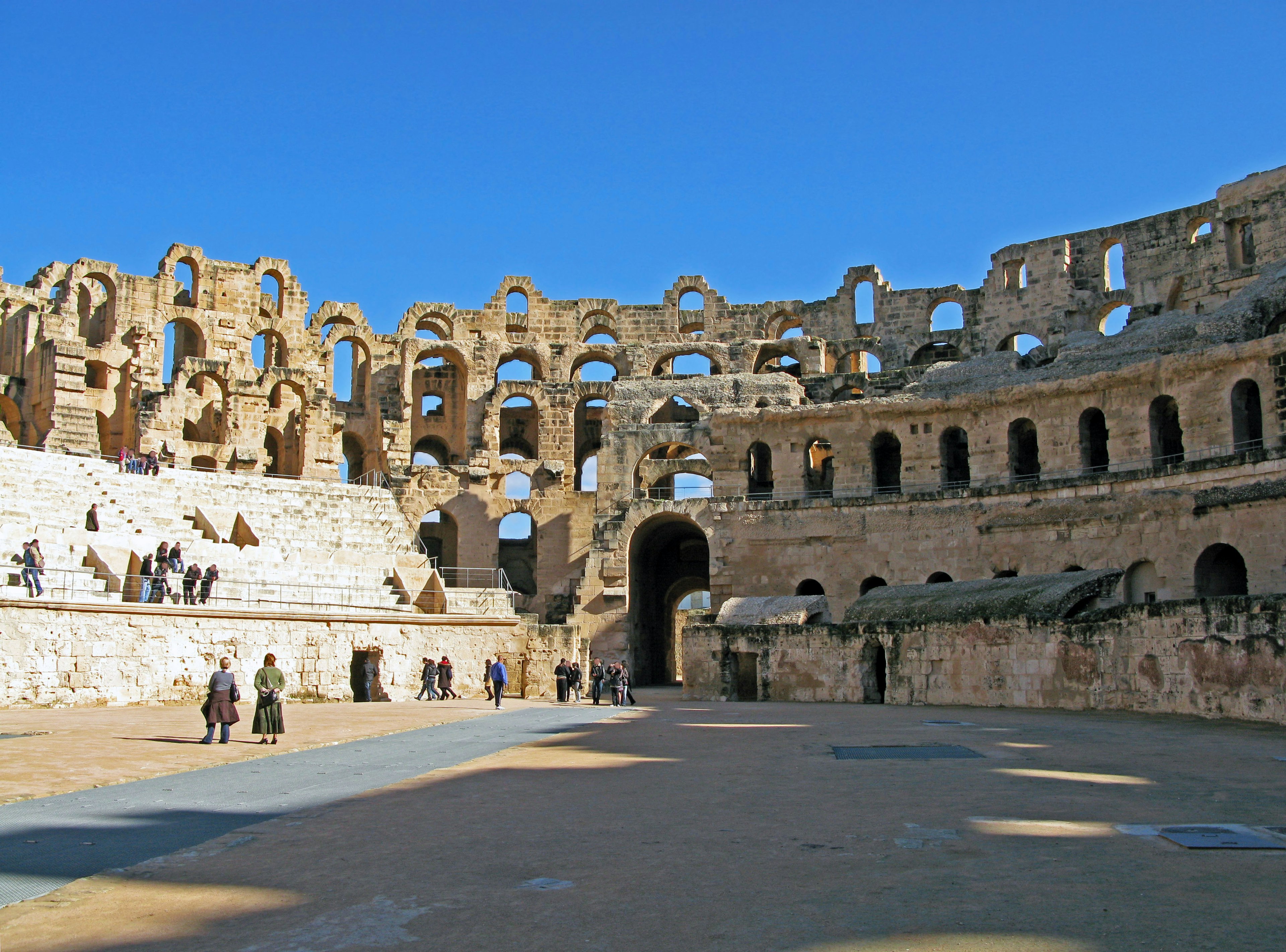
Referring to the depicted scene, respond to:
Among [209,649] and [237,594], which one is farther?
[237,594]

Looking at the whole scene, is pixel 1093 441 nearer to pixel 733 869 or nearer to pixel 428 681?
pixel 428 681

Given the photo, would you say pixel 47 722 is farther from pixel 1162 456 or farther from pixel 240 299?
pixel 240 299

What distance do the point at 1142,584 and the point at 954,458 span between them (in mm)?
7585

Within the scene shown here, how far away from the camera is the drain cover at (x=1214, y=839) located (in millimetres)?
6410

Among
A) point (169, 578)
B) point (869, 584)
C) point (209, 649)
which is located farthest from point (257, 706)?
point (869, 584)

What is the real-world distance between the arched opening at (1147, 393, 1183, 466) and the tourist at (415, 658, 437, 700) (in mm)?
17697

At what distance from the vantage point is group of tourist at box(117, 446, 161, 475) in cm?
2917

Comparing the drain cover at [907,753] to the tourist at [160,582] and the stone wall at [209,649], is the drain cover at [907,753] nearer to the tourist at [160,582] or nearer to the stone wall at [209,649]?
the stone wall at [209,649]

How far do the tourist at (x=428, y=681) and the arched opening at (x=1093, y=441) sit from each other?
54.3ft

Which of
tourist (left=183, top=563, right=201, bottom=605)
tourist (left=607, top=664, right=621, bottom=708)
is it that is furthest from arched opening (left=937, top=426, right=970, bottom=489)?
tourist (left=183, top=563, right=201, bottom=605)

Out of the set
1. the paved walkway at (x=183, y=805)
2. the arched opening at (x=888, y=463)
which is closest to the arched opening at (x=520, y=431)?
the arched opening at (x=888, y=463)

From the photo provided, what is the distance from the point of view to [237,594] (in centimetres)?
2502

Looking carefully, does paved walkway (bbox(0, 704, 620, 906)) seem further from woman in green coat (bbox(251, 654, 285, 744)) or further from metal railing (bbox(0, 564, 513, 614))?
metal railing (bbox(0, 564, 513, 614))

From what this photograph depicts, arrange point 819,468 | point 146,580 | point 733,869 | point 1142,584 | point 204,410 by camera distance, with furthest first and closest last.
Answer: point 204,410
point 819,468
point 1142,584
point 146,580
point 733,869
